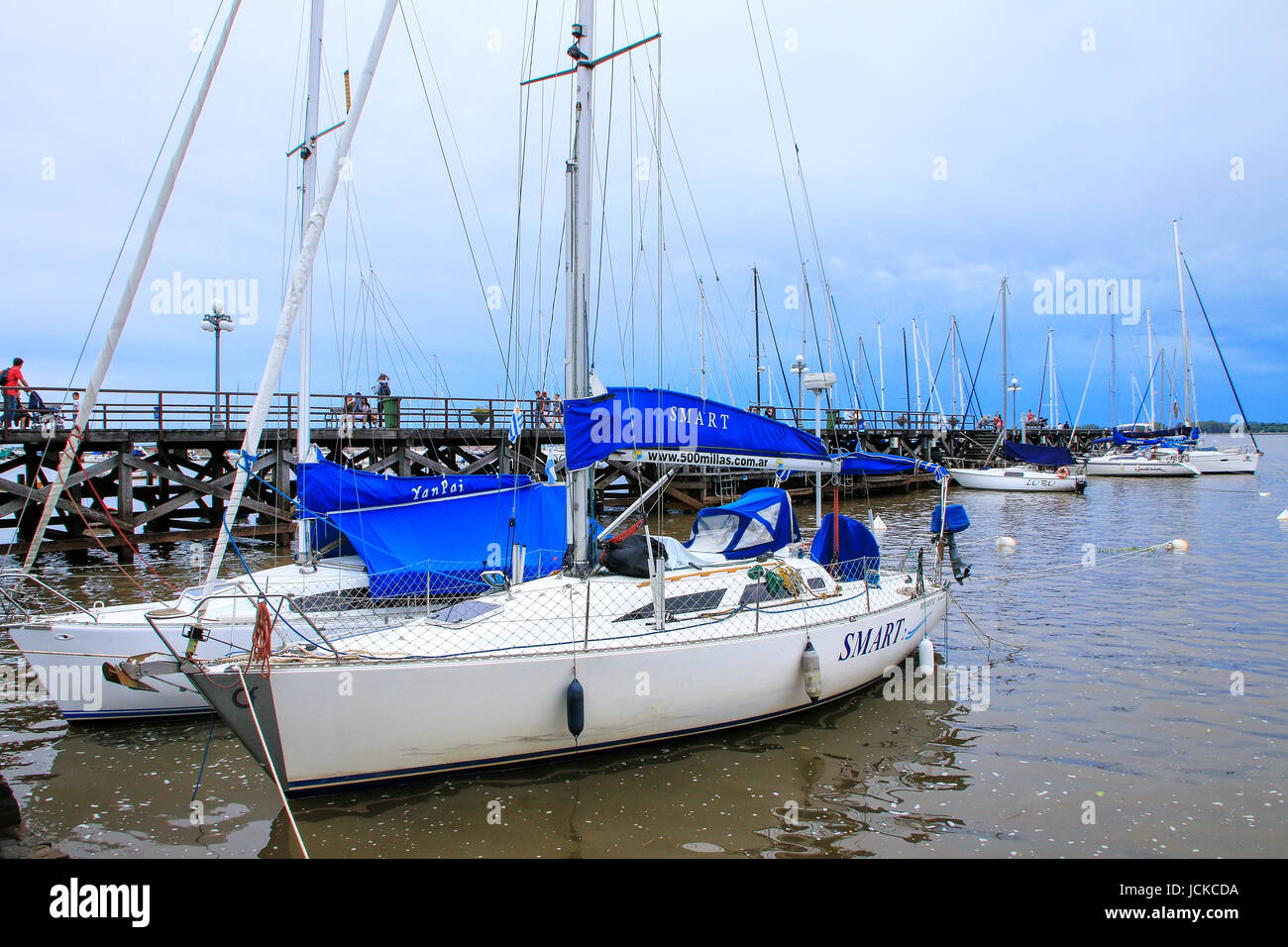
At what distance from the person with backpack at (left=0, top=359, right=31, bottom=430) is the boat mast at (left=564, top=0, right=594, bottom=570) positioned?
16.1m

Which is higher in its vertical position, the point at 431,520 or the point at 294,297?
the point at 294,297

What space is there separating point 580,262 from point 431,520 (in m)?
4.33

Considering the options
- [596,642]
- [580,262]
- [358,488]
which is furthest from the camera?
[358,488]

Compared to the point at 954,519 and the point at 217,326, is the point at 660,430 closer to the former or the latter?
the point at 954,519

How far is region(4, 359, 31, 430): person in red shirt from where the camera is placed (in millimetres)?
17188

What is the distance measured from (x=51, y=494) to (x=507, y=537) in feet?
16.2

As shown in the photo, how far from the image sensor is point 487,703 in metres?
6.33

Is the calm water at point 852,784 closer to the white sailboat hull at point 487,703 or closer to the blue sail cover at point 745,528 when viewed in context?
the white sailboat hull at point 487,703

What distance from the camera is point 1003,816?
6.15 metres

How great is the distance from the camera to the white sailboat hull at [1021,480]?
37.1 m

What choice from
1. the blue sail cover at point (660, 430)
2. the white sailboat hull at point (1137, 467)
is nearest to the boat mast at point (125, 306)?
the blue sail cover at point (660, 430)

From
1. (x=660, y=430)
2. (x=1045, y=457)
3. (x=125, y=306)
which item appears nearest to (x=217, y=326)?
(x=125, y=306)

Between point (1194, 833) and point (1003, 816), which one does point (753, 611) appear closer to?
point (1003, 816)

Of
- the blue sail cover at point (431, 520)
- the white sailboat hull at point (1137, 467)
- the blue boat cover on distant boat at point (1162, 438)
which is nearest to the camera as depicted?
the blue sail cover at point (431, 520)
